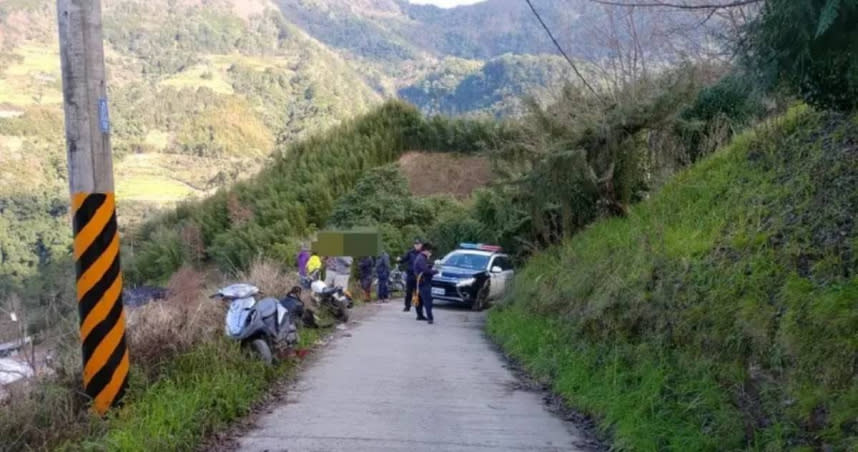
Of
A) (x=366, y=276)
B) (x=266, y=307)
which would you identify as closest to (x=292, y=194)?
(x=366, y=276)

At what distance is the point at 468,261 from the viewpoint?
871 inches

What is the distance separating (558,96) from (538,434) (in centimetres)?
1147

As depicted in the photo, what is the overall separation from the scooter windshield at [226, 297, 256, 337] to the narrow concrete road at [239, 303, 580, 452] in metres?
0.95

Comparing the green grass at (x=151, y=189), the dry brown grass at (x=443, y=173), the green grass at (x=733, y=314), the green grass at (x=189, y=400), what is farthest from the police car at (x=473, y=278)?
the green grass at (x=151, y=189)

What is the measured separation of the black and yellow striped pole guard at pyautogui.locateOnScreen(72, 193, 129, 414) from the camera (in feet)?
21.5

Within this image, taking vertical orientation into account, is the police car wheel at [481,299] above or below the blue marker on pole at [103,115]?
below

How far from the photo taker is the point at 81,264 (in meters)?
6.55

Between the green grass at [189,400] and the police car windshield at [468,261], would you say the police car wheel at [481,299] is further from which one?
the green grass at [189,400]

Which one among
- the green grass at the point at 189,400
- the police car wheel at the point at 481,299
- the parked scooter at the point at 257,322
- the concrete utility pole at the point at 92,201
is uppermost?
the concrete utility pole at the point at 92,201

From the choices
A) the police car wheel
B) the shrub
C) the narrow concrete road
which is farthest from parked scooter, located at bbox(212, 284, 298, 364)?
the police car wheel

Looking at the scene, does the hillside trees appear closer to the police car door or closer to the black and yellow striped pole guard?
the police car door

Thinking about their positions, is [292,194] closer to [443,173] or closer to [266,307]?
[443,173]

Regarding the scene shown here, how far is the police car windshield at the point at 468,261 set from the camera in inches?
859

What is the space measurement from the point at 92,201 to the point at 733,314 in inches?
219
